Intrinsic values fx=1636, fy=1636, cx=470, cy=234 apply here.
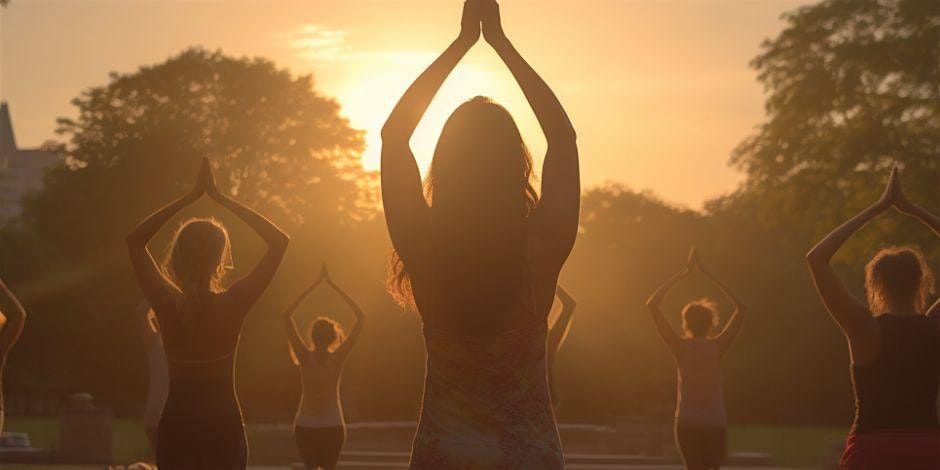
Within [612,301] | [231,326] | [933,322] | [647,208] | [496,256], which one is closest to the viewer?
[496,256]

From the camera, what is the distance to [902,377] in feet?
20.2

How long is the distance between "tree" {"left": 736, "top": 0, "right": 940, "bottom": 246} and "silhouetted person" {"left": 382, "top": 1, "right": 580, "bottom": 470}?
3051 centimetres

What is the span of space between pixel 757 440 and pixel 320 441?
2535 cm

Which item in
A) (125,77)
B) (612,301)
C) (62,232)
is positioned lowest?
(612,301)

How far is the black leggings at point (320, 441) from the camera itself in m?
15.0

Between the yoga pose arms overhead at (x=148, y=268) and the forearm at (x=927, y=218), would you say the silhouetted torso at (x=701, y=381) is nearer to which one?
the forearm at (x=927, y=218)

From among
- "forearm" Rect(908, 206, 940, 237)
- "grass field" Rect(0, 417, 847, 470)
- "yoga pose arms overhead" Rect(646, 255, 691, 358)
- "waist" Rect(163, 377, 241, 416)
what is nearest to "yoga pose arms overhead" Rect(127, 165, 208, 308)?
"waist" Rect(163, 377, 241, 416)

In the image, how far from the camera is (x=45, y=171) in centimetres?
4972

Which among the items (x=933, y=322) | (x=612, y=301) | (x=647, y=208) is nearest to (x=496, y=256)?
(x=933, y=322)

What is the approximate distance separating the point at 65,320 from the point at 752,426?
20785mm

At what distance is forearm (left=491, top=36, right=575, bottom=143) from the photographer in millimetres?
4754

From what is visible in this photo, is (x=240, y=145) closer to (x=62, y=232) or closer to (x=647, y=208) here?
(x=62, y=232)

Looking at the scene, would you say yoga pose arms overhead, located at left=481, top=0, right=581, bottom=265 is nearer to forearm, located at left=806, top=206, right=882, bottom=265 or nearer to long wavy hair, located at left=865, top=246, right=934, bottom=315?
forearm, located at left=806, top=206, right=882, bottom=265

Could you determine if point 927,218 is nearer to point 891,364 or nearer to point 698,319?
point 891,364
